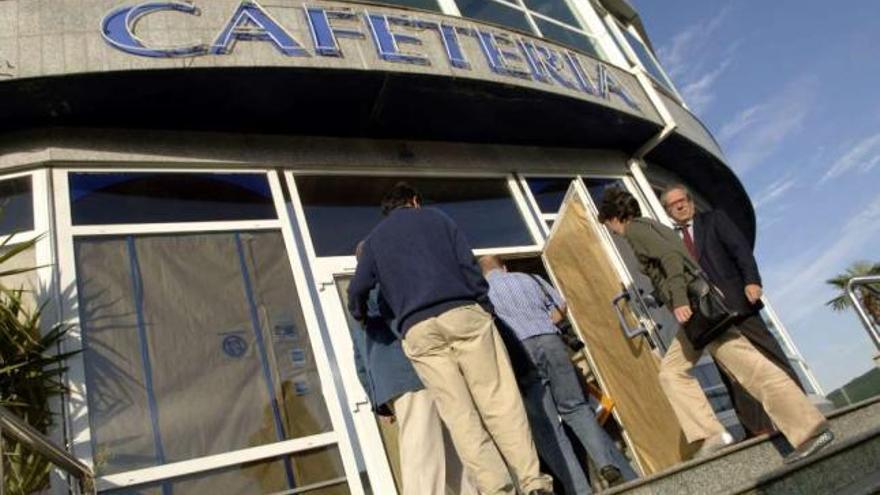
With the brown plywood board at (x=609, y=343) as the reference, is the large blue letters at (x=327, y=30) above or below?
above

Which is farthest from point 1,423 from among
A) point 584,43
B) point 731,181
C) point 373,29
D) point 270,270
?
point 731,181

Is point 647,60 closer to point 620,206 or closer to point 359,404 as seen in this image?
point 620,206

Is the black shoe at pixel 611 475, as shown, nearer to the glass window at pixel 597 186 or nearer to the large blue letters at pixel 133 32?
the glass window at pixel 597 186

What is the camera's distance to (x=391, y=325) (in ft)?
12.1

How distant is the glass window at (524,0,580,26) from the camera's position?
27.2 feet

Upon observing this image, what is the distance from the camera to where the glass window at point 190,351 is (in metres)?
4.14

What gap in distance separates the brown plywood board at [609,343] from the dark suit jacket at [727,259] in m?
1.49

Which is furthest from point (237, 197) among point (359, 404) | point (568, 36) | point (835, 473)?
point (568, 36)

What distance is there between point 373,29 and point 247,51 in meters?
1.18

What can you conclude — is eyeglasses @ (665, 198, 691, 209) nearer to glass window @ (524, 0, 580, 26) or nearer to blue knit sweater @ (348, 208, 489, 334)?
blue knit sweater @ (348, 208, 489, 334)

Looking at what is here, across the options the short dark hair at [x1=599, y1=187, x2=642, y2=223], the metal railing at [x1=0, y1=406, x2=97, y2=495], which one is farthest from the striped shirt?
the metal railing at [x1=0, y1=406, x2=97, y2=495]

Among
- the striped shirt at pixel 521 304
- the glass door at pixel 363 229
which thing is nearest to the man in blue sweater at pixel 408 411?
the glass door at pixel 363 229

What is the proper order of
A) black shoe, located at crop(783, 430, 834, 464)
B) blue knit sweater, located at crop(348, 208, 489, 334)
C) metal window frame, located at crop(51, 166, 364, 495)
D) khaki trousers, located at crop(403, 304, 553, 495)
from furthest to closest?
metal window frame, located at crop(51, 166, 364, 495) < black shoe, located at crop(783, 430, 834, 464) < blue knit sweater, located at crop(348, 208, 489, 334) < khaki trousers, located at crop(403, 304, 553, 495)

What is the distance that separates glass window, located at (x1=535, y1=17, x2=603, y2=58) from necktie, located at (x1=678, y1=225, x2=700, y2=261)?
4517 millimetres
